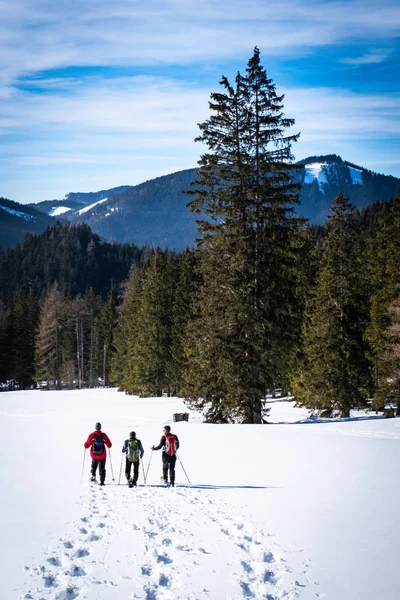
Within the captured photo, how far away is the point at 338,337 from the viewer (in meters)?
30.2

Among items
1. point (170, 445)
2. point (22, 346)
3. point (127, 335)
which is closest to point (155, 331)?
point (127, 335)

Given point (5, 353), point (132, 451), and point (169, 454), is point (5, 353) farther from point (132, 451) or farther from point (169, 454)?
point (169, 454)

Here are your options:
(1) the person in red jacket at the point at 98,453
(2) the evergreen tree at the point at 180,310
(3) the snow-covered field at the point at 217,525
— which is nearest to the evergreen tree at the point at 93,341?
(2) the evergreen tree at the point at 180,310

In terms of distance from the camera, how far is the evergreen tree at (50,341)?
241 feet

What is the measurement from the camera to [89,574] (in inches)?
294

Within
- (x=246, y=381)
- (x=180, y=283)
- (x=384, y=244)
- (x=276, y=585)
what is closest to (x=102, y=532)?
(x=276, y=585)

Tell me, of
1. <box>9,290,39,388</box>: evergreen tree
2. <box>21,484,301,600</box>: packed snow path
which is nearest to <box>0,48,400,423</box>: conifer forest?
<box>21,484,301,600</box>: packed snow path

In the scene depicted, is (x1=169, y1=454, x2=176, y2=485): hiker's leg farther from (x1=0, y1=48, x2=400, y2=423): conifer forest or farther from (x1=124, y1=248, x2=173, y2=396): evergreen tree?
(x1=124, y1=248, x2=173, y2=396): evergreen tree

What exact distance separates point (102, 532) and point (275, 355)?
49.8ft

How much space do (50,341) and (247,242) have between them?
189 ft

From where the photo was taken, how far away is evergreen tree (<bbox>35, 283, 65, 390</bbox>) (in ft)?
241

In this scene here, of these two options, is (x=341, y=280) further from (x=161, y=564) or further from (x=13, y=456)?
(x=161, y=564)

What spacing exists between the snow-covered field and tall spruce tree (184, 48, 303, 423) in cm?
495

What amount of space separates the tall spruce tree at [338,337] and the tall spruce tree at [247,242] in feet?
22.5
